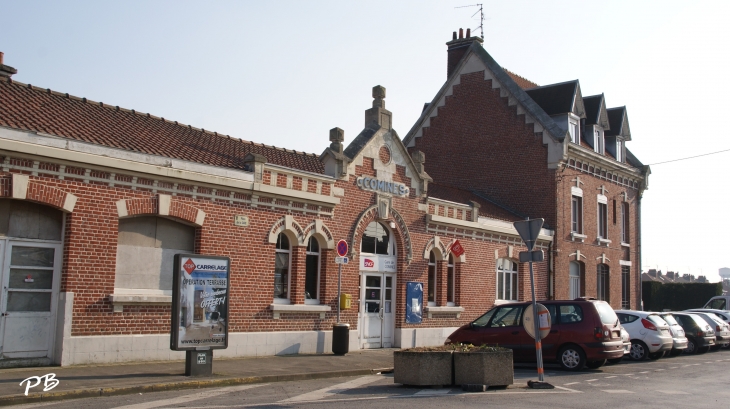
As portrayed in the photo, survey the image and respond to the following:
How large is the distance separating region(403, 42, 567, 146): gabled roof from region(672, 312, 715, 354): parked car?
8002 mm

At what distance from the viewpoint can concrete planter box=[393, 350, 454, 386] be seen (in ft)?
41.0

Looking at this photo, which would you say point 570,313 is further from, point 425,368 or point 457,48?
point 457,48

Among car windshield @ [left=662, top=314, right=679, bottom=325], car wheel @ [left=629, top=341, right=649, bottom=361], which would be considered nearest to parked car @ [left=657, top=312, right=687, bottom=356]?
car windshield @ [left=662, top=314, right=679, bottom=325]

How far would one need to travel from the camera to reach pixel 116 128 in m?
16.6

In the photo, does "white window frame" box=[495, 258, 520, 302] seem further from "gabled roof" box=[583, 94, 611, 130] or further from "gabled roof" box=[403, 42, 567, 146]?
"gabled roof" box=[583, 94, 611, 130]

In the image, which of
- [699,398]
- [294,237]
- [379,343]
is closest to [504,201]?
[379,343]

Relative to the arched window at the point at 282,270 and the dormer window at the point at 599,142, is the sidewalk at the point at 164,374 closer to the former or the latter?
the arched window at the point at 282,270

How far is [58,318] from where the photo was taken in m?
13.8

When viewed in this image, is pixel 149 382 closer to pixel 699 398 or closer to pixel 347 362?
pixel 347 362

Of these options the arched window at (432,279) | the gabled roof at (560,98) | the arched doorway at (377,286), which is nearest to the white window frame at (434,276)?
the arched window at (432,279)

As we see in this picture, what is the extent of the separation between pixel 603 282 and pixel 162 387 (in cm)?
2442

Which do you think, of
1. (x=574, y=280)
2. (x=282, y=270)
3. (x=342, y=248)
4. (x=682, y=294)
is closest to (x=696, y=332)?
(x=574, y=280)

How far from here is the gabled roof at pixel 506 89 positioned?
28.4 meters

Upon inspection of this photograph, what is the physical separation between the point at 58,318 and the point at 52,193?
236cm
